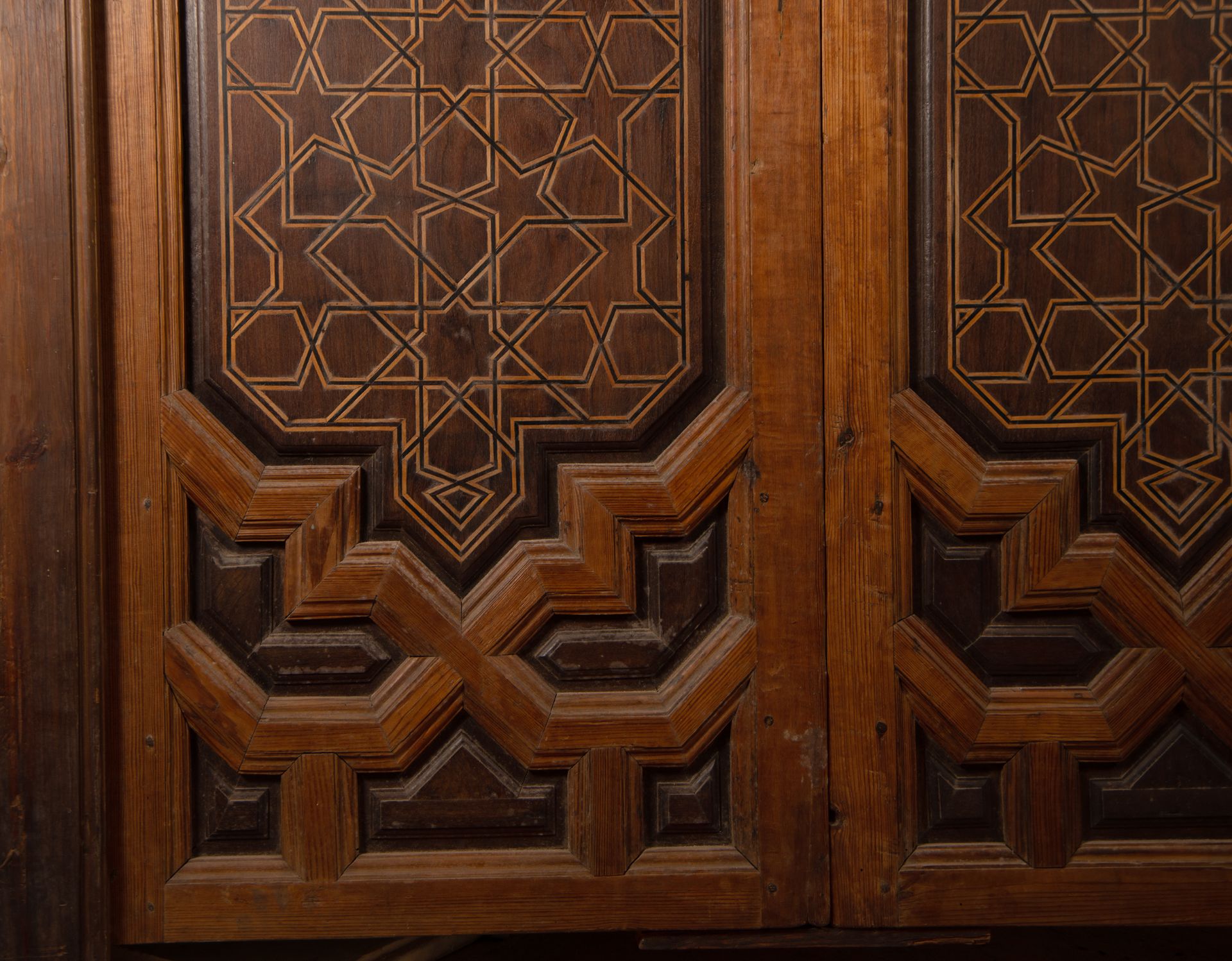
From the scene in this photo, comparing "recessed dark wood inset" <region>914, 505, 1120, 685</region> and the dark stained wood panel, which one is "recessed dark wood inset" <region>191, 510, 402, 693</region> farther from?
"recessed dark wood inset" <region>914, 505, 1120, 685</region>

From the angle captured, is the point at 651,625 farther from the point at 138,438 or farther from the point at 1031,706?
the point at 138,438

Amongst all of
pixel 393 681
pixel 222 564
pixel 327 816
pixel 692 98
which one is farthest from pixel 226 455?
pixel 692 98

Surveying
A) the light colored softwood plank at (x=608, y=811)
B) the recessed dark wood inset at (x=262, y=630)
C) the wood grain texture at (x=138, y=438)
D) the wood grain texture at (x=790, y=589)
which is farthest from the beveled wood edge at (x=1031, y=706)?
the wood grain texture at (x=138, y=438)

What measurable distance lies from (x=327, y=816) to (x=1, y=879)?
0.35 meters

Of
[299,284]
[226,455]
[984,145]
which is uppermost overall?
[984,145]

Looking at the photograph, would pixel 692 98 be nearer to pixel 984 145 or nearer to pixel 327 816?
pixel 984 145

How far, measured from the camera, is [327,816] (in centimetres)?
96

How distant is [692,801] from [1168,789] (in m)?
0.55

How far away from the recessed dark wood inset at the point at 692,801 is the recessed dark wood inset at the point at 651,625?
109 mm

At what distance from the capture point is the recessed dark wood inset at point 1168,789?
0.98m

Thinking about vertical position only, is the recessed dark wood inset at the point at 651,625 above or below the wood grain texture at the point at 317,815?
above

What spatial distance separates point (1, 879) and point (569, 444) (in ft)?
2.56

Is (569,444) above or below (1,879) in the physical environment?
above

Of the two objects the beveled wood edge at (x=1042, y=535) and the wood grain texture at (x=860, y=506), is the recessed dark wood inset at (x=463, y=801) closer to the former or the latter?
the wood grain texture at (x=860, y=506)
